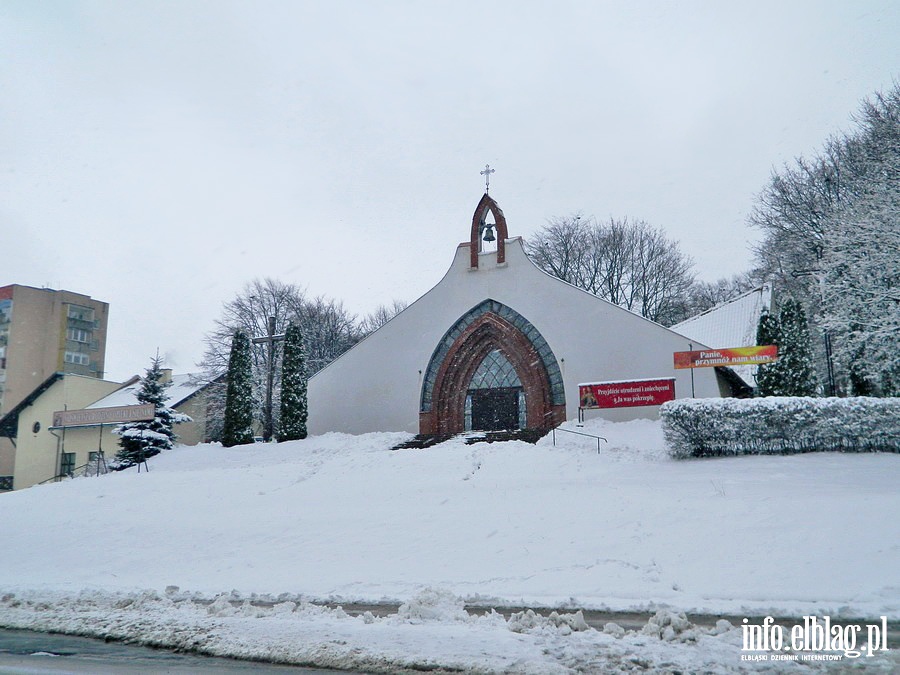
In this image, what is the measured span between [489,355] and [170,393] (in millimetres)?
23942

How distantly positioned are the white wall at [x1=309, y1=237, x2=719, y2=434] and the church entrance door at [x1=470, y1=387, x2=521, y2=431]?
7.22 feet

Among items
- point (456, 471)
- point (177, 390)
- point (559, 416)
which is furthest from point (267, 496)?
point (177, 390)

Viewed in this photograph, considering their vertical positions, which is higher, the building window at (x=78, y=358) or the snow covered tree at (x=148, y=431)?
the building window at (x=78, y=358)

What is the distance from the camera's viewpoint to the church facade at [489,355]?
74.3 feet

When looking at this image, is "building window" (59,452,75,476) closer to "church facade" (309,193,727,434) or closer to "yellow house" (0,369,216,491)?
"yellow house" (0,369,216,491)

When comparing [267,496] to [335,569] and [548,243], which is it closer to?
[335,569]

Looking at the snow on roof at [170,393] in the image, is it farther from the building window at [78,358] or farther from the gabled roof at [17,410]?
the building window at [78,358]

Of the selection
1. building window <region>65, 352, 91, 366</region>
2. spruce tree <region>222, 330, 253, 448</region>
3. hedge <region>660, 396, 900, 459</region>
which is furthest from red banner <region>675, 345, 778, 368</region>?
building window <region>65, 352, 91, 366</region>

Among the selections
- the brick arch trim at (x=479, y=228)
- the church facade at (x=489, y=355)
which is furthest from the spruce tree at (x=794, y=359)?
the brick arch trim at (x=479, y=228)

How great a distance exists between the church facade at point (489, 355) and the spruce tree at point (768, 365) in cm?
124

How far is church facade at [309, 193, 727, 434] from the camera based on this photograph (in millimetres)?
22656

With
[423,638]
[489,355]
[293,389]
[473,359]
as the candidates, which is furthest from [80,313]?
[423,638]

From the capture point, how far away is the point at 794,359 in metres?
22.2

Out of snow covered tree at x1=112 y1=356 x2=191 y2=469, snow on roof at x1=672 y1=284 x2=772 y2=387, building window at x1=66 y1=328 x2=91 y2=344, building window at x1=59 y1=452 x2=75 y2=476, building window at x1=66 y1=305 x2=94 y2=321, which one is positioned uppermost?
building window at x1=66 y1=305 x2=94 y2=321
